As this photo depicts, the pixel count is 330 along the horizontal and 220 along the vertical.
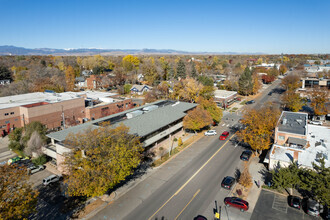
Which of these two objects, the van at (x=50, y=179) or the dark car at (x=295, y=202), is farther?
the van at (x=50, y=179)

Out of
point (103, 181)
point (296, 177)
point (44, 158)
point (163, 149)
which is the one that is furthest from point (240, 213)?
point (44, 158)

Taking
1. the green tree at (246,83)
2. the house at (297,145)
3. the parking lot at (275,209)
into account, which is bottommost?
the parking lot at (275,209)

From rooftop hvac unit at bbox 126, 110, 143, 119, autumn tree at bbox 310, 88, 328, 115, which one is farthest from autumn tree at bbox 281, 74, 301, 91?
rooftop hvac unit at bbox 126, 110, 143, 119

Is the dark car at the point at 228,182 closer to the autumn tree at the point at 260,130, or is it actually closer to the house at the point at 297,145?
the house at the point at 297,145

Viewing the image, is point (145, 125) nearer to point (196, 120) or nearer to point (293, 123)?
point (196, 120)

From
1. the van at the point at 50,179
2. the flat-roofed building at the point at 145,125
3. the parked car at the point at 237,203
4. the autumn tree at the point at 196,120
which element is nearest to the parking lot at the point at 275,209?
the parked car at the point at 237,203

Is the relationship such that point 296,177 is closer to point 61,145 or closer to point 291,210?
point 291,210

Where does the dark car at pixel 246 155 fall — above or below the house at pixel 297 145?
below
